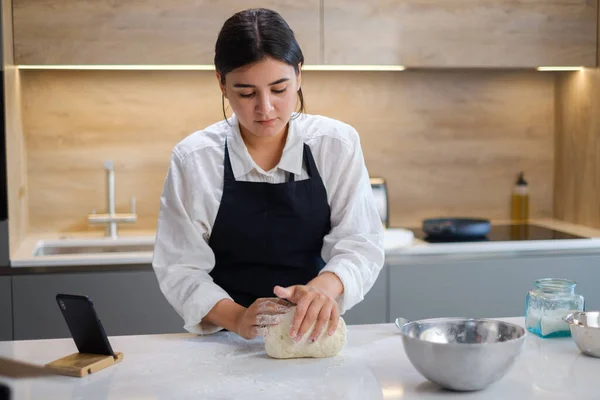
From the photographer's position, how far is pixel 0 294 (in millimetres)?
2881

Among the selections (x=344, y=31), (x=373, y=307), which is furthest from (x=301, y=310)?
(x=344, y=31)

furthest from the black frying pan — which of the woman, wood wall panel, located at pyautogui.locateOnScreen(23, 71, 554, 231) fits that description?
the woman

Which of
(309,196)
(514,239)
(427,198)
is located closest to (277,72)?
(309,196)

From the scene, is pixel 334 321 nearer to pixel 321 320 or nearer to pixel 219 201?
pixel 321 320

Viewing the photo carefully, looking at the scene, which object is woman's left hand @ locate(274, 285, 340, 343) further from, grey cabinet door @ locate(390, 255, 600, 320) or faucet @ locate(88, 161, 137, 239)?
faucet @ locate(88, 161, 137, 239)

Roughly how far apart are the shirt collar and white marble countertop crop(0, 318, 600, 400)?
44 centimetres

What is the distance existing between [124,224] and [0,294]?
0.76 metres

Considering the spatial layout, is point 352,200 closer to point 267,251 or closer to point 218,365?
point 267,251

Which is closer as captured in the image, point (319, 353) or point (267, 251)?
point (319, 353)

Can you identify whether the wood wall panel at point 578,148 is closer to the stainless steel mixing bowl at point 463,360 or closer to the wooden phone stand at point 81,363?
the stainless steel mixing bowl at point 463,360

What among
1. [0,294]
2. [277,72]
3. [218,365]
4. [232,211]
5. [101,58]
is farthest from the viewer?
[101,58]

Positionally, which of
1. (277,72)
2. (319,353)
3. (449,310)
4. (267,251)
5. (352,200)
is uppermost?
(277,72)

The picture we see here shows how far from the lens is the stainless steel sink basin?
3.27m

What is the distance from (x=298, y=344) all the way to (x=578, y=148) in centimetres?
233
